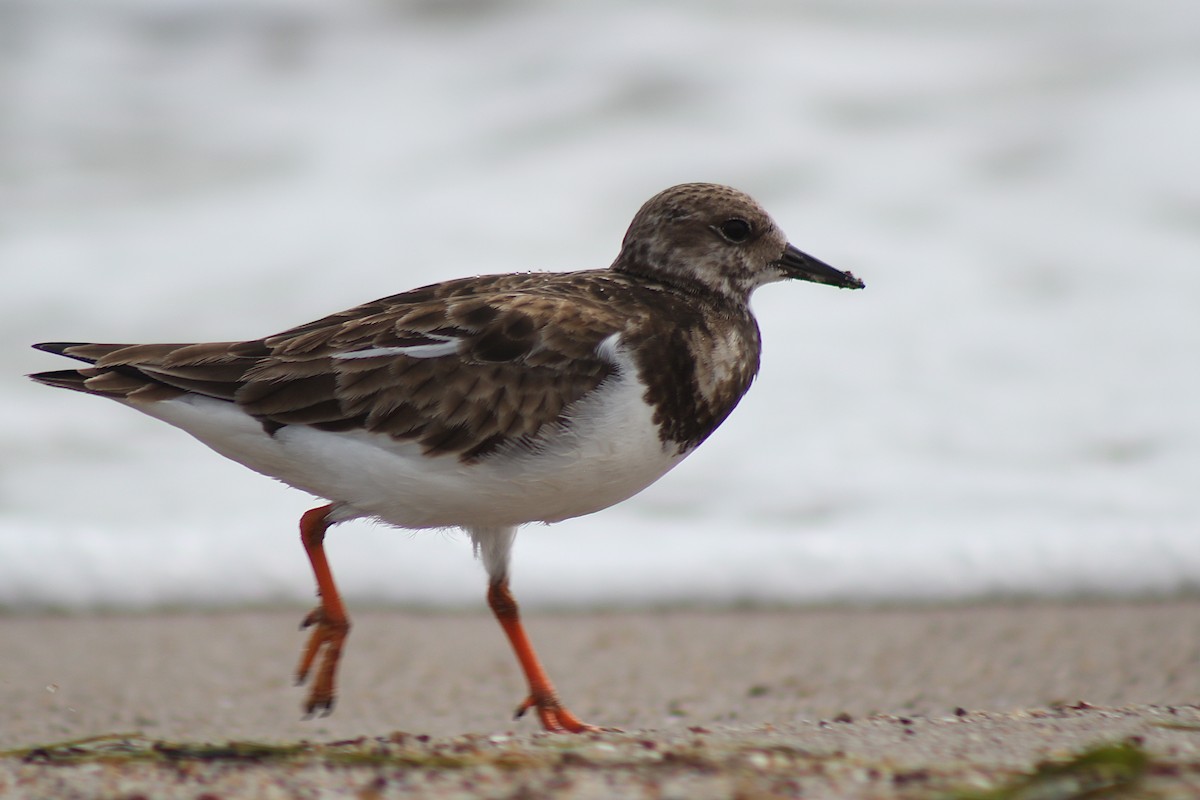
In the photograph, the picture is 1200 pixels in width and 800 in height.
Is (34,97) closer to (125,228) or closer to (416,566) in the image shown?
(125,228)

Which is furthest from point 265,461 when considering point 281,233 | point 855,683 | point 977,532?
point 281,233

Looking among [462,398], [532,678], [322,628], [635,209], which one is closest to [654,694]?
[532,678]

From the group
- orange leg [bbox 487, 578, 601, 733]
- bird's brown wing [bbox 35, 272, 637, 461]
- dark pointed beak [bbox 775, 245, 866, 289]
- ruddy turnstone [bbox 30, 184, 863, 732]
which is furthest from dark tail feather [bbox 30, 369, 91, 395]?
dark pointed beak [bbox 775, 245, 866, 289]

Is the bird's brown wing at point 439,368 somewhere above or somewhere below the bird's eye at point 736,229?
below

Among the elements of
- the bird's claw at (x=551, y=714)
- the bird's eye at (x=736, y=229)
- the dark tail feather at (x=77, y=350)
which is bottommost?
the bird's claw at (x=551, y=714)

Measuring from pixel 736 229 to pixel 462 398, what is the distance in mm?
1050

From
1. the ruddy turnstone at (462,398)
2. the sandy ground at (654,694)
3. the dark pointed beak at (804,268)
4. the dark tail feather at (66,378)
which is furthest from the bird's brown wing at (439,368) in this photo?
the sandy ground at (654,694)

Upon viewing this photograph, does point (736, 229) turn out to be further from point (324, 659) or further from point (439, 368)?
point (324, 659)

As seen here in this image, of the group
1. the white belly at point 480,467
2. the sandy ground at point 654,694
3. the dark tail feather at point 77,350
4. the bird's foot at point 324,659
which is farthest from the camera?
the dark tail feather at point 77,350

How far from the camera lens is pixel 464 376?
3.55 metres

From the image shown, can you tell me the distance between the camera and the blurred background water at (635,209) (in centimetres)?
587

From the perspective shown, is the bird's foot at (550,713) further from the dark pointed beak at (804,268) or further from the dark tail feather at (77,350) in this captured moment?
the dark tail feather at (77,350)

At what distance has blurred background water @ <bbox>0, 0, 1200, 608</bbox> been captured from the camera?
5867 mm

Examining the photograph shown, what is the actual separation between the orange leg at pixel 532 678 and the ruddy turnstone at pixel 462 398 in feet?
0.03
